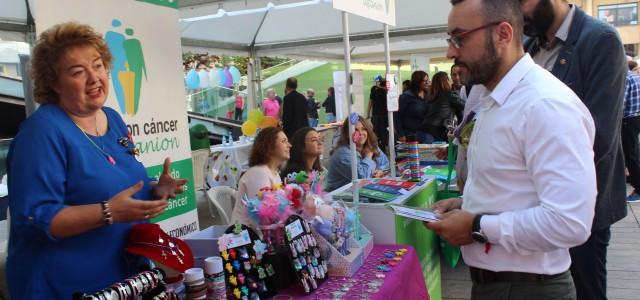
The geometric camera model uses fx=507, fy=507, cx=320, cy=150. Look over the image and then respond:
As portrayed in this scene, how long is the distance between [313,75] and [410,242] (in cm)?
1474

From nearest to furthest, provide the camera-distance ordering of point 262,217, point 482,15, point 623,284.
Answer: point 482,15
point 262,217
point 623,284

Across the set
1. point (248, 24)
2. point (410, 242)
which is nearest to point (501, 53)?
point (410, 242)

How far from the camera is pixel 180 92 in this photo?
2984 millimetres

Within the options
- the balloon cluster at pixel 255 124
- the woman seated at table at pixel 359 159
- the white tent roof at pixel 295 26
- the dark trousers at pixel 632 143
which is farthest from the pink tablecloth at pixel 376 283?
the white tent roof at pixel 295 26

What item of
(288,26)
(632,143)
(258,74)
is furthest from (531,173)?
(258,74)

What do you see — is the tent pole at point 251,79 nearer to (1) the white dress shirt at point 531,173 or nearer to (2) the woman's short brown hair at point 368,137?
(2) the woman's short brown hair at point 368,137

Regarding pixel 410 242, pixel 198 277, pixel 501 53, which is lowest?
pixel 410 242

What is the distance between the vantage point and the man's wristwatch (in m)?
1.25

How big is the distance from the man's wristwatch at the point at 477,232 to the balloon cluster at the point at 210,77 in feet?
32.2

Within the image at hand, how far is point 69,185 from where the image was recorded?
1353 millimetres

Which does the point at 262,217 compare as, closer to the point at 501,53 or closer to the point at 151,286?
the point at 151,286

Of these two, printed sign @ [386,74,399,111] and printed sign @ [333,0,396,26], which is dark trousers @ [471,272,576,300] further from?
printed sign @ [386,74,399,111]

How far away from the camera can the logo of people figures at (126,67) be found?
2480mm

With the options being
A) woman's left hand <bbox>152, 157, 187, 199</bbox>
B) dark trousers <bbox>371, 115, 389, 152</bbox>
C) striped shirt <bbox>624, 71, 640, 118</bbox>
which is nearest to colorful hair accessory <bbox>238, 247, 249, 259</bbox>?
woman's left hand <bbox>152, 157, 187, 199</bbox>
